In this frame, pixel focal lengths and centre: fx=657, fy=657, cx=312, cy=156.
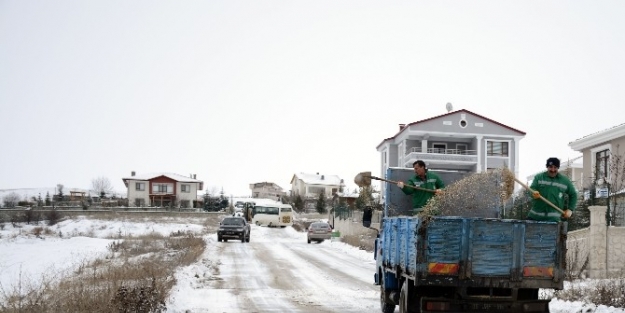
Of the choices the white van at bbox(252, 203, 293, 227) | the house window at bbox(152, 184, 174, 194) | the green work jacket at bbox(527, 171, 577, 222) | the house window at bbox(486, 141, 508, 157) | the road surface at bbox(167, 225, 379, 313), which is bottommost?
the white van at bbox(252, 203, 293, 227)

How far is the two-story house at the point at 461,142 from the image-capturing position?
59719 millimetres

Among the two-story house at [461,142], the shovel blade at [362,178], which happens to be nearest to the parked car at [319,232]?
the two-story house at [461,142]

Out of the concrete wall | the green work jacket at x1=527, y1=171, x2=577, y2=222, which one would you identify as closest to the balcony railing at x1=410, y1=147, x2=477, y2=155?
the concrete wall

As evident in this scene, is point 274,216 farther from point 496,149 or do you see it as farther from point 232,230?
point 232,230

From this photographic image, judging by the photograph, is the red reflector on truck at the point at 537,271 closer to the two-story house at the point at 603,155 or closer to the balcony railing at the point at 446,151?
the two-story house at the point at 603,155

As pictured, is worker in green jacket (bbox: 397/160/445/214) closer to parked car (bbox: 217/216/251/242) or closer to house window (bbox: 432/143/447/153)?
parked car (bbox: 217/216/251/242)

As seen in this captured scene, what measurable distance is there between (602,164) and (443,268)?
2820 centimetres

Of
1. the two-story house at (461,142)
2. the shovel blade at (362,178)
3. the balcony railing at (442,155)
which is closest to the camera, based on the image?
the shovel blade at (362,178)

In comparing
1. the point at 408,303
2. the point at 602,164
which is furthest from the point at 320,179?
the point at 408,303

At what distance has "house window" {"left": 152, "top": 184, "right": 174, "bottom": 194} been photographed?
337 ft

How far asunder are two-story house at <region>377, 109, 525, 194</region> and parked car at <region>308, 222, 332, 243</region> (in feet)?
53.4

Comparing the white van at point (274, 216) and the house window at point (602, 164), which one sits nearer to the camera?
the house window at point (602, 164)

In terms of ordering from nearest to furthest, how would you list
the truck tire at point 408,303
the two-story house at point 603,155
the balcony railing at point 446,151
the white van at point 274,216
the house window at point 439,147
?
the truck tire at point 408,303, the two-story house at point 603,155, the balcony railing at point 446,151, the house window at point 439,147, the white van at point 274,216

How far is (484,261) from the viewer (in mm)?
8773
